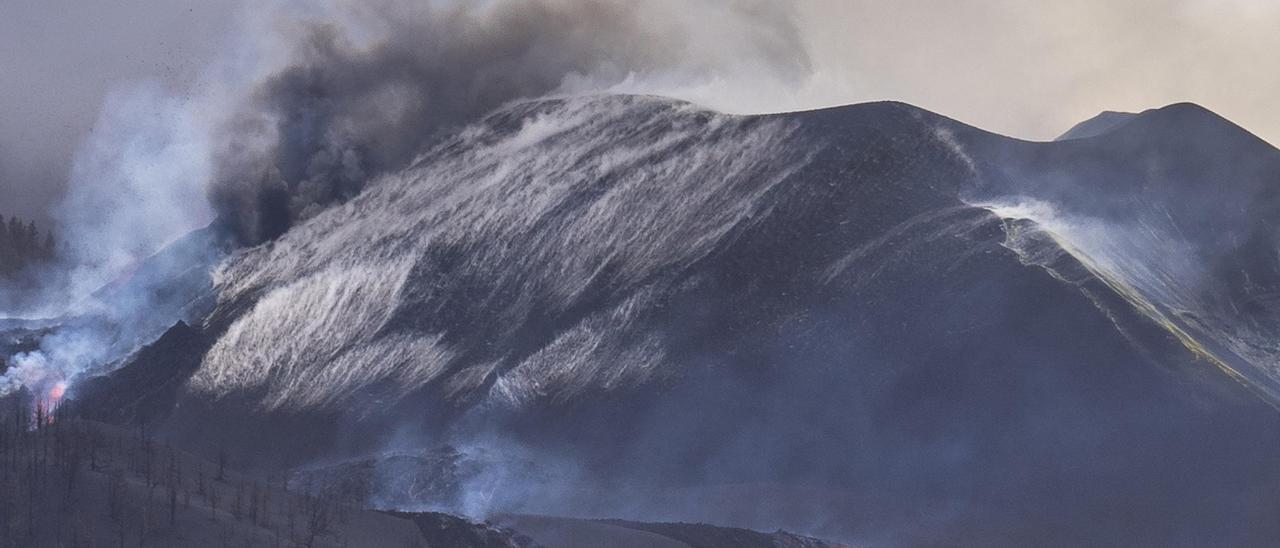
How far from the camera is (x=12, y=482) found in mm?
118125

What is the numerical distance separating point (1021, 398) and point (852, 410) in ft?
39.8

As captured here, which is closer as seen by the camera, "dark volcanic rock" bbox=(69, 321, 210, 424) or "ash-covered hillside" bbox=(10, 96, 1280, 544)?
"ash-covered hillside" bbox=(10, 96, 1280, 544)

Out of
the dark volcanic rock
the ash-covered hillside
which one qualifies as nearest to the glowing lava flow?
the dark volcanic rock

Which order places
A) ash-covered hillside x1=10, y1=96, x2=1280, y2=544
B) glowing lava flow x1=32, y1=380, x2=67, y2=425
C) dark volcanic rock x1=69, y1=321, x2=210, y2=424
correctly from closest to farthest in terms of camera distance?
1. ash-covered hillside x1=10, y1=96, x2=1280, y2=544
2. glowing lava flow x1=32, y1=380, x2=67, y2=425
3. dark volcanic rock x1=69, y1=321, x2=210, y2=424

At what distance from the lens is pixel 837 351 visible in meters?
166

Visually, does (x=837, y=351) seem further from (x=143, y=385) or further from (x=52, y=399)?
(x=52, y=399)

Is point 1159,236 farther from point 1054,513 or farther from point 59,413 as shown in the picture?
point 59,413

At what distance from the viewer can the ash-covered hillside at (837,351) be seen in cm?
14825

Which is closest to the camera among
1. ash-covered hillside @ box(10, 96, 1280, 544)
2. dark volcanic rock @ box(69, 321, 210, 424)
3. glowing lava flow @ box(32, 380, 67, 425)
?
A: ash-covered hillside @ box(10, 96, 1280, 544)

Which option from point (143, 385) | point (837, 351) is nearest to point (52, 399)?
point (143, 385)

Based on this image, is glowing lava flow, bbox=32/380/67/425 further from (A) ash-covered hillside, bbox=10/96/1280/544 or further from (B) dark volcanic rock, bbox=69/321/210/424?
(A) ash-covered hillside, bbox=10/96/1280/544

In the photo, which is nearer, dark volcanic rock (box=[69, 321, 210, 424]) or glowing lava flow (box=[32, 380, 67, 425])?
glowing lava flow (box=[32, 380, 67, 425])

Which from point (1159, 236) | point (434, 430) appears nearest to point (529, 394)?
point (434, 430)

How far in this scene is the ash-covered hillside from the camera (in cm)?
14825
